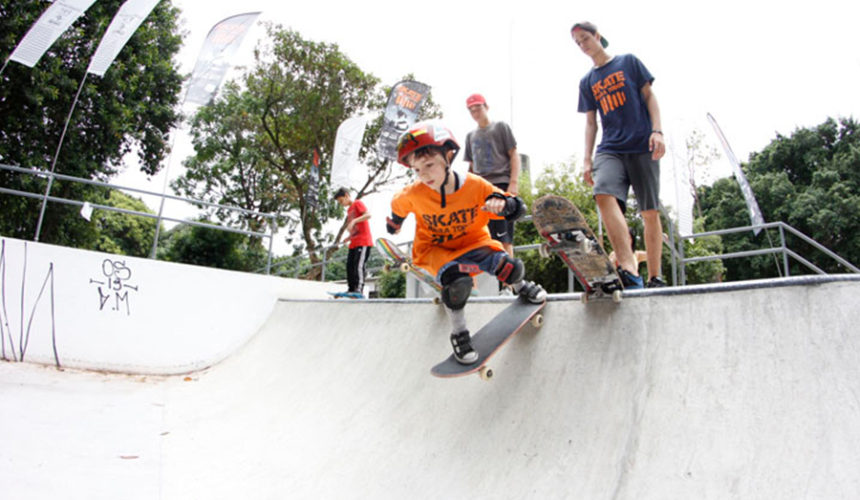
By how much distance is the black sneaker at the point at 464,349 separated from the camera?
276 cm

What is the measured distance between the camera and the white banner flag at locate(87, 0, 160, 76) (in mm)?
7918

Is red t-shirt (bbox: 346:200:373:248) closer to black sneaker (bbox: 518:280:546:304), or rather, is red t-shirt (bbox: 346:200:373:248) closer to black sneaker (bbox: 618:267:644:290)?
black sneaker (bbox: 518:280:546:304)

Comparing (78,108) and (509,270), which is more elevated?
(78,108)

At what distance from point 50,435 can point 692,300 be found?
13.2 ft

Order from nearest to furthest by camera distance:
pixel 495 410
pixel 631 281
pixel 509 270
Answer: pixel 495 410
pixel 509 270
pixel 631 281

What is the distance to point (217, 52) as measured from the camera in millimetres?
9484

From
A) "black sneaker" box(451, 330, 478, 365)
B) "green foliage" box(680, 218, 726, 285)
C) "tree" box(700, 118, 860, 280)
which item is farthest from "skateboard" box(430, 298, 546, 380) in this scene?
"tree" box(700, 118, 860, 280)

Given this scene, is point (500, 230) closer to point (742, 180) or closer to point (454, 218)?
point (454, 218)

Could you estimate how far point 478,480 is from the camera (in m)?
2.43

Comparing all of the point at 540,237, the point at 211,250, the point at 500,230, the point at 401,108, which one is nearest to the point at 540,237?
the point at 540,237

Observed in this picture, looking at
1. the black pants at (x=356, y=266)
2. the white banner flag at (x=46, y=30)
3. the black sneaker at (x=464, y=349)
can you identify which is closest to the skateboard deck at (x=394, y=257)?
the black sneaker at (x=464, y=349)

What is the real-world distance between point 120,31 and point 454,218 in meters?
7.89

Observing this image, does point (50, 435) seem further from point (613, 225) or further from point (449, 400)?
point (613, 225)

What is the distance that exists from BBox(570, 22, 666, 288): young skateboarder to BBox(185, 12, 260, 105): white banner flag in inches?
310
